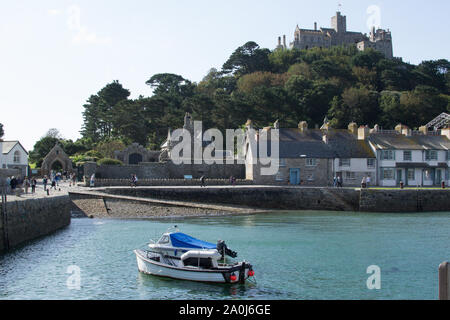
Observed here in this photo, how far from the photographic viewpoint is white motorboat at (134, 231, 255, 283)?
62.4 feet

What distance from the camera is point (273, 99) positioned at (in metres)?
82.7

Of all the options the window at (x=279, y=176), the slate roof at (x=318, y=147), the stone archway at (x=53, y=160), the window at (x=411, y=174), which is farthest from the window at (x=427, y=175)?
the stone archway at (x=53, y=160)

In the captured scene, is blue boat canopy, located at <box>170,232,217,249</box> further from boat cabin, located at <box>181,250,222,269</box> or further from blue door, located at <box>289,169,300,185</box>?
blue door, located at <box>289,169,300,185</box>

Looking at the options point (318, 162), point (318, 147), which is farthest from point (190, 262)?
point (318, 147)

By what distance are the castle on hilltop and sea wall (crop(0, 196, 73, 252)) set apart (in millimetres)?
122890

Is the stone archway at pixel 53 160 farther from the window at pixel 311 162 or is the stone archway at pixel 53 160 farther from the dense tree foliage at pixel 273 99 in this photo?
the window at pixel 311 162

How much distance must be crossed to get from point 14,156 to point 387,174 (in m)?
42.4

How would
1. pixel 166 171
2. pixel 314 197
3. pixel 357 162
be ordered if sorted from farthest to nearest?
pixel 166 171, pixel 357 162, pixel 314 197

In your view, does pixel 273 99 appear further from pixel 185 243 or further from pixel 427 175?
pixel 185 243

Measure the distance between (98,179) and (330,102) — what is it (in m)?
52.9

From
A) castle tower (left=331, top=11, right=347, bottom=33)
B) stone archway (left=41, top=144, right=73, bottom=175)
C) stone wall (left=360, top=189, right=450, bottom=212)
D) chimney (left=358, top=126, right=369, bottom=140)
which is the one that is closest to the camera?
stone wall (left=360, top=189, right=450, bottom=212)

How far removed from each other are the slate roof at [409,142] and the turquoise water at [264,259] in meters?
17.4

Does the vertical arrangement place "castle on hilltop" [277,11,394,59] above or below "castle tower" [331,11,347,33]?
below

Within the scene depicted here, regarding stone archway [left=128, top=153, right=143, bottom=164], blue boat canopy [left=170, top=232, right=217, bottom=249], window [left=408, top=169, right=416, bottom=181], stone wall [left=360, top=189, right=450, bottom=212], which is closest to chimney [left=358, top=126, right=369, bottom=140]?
window [left=408, top=169, right=416, bottom=181]
